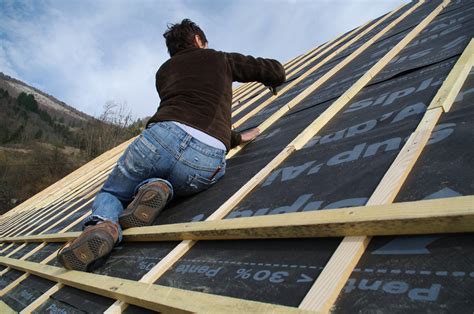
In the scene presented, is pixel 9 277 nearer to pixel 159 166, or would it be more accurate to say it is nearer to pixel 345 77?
pixel 159 166

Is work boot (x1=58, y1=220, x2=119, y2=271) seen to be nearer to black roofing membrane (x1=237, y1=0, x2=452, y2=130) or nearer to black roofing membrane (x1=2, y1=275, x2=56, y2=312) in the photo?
black roofing membrane (x1=2, y1=275, x2=56, y2=312)

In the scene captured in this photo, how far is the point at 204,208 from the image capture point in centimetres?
220

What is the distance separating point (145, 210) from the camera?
7.37 ft

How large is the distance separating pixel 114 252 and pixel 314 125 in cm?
150

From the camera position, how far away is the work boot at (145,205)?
87.4 inches

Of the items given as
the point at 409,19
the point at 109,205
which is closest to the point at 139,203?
the point at 109,205

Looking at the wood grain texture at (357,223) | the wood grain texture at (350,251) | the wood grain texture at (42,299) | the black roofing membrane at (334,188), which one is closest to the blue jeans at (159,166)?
the wood grain texture at (42,299)

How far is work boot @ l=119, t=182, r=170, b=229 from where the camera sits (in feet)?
7.28

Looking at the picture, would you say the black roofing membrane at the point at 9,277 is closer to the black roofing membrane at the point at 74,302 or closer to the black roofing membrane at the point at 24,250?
the black roofing membrane at the point at 24,250

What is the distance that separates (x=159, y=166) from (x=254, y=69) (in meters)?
1.08

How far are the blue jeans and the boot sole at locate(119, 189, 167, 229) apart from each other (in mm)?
98

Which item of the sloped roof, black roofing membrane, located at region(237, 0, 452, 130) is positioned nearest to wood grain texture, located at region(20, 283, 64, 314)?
the sloped roof

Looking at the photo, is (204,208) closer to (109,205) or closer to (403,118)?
(109,205)

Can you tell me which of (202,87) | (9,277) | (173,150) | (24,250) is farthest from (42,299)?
(24,250)
